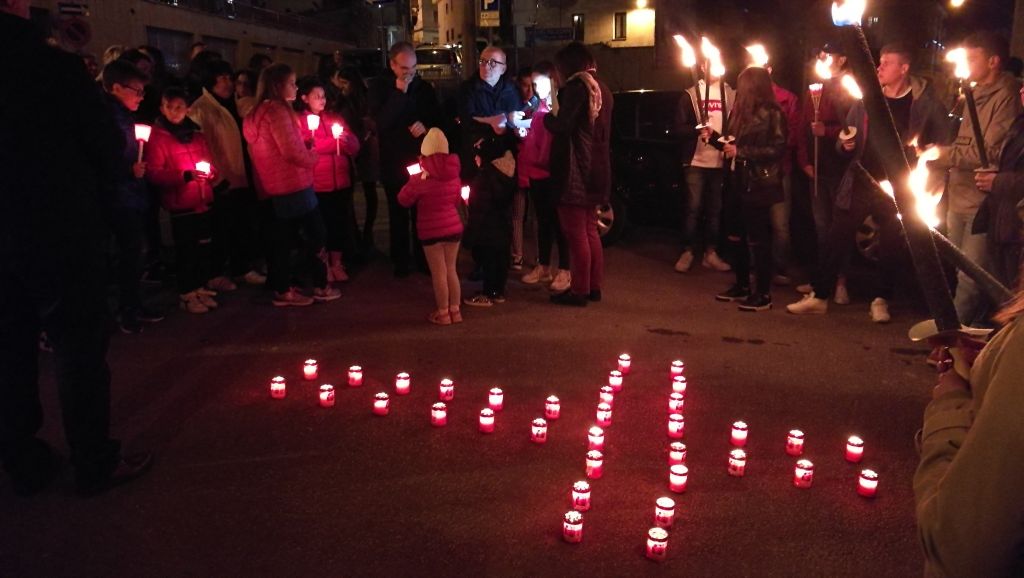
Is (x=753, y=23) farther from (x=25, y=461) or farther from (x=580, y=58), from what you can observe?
(x=25, y=461)

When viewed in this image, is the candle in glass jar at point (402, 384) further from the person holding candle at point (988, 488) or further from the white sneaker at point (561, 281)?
the person holding candle at point (988, 488)

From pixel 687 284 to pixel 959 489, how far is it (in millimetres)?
7464

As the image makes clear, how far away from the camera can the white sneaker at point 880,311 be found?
727 cm

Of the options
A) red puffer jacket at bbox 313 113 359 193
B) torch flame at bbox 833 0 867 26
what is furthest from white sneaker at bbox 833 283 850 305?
torch flame at bbox 833 0 867 26

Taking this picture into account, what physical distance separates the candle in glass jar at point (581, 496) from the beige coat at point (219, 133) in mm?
5408

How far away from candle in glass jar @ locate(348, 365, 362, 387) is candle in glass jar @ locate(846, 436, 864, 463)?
10.6 feet

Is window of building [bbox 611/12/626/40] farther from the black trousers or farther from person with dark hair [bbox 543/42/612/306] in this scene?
the black trousers

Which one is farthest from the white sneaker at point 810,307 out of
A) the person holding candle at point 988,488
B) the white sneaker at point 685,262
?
the person holding candle at point 988,488

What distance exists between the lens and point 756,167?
7.24 metres

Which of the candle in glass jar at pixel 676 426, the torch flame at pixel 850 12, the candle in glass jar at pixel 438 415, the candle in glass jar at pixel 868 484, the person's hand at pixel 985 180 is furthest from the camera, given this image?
the person's hand at pixel 985 180

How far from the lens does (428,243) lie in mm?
7137

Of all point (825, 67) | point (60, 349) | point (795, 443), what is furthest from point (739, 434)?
point (825, 67)

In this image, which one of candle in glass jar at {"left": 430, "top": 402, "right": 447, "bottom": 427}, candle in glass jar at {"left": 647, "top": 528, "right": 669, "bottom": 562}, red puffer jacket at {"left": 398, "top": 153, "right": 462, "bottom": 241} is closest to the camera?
candle in glass jar at {"left": 647, "top": 528, "right": 669, "bottom": 562}

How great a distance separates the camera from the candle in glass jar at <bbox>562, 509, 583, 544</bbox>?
147 inches
